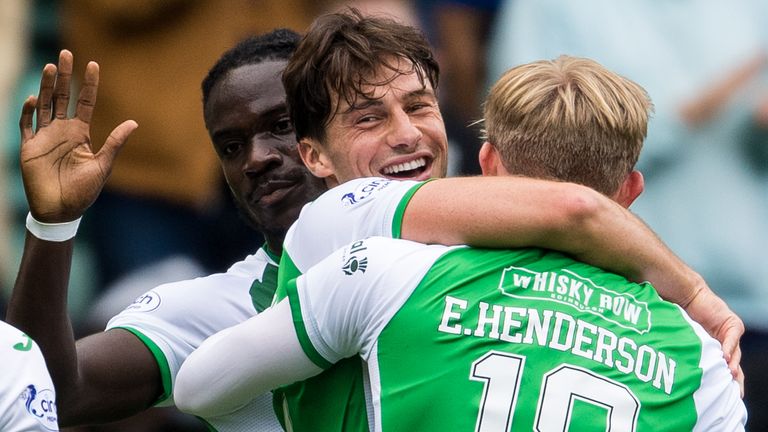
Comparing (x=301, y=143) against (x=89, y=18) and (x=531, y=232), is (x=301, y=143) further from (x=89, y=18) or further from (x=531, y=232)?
(x=89, y=18)

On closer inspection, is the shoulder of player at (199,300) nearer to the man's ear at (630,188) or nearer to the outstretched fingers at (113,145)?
the outstretched fingers at (113,145)

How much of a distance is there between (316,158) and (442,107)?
3.28 meters

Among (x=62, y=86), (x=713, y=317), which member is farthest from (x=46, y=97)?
(x=713, y=317)

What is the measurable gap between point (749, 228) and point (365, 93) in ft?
12.3

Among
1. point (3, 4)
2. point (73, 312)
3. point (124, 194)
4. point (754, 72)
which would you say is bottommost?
point (73, 312)

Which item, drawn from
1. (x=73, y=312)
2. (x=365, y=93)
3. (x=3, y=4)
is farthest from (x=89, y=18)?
(x=365, y=93)

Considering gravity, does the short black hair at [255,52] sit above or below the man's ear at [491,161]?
above

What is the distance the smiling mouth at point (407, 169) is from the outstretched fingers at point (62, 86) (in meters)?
0.83

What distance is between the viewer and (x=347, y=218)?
298cm

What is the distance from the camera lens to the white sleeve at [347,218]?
116 inches

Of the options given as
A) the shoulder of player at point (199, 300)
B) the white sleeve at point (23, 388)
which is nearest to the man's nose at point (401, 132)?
the shoulder of player at point (199, 300)

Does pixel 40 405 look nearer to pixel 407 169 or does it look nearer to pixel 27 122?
pixel 27 122

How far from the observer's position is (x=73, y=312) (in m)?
6.91

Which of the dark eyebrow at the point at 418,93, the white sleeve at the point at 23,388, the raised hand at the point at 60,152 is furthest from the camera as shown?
the dark eyebrow at the point at 418,93
